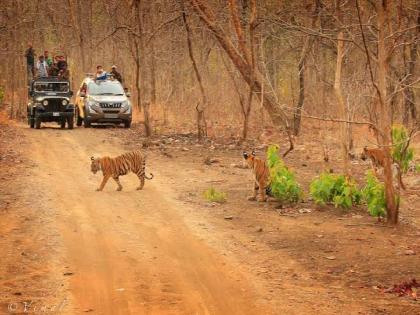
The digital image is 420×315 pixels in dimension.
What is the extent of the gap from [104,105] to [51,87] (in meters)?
2.09

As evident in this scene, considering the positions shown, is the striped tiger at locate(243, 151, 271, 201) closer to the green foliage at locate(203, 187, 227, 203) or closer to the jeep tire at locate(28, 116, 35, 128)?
the green foliage at locate(203, 187, 227, 203)

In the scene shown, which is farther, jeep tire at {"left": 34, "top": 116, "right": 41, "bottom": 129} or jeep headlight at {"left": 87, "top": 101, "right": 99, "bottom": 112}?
jeep headlight at {"left": 87, "top": 101, "right": 99, "bottom": 112}

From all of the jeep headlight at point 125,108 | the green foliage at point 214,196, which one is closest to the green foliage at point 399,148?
the green foliage at point 214,196

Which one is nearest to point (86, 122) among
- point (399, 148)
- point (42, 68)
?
point (42, 68)

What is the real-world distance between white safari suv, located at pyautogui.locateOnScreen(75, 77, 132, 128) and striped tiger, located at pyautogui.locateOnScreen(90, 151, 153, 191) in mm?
11829

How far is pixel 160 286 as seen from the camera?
9.37 m

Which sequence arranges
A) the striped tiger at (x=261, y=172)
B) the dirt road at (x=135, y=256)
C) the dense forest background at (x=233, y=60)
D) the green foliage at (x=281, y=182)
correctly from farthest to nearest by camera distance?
the dense forest background at (x=233, y=60), the striped tiger at (x=261, y=172), the green foliage at (x=281, y=182), the dirt road at (x=135, y=256)

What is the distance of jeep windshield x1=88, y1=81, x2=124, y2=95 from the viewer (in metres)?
28.0

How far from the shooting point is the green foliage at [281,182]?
558 inches

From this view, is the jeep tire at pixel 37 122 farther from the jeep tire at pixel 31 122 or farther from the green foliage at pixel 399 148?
the green foliage at pixel 399 148

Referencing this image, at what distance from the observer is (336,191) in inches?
552

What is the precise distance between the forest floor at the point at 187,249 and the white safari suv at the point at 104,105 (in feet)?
29.9

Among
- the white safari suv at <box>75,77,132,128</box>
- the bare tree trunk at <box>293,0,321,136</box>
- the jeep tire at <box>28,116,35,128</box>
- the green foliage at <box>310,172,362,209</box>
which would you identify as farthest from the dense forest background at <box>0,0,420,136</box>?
the green foliage at <box>310,172,362,209</box>

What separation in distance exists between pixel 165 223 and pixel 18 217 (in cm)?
254
